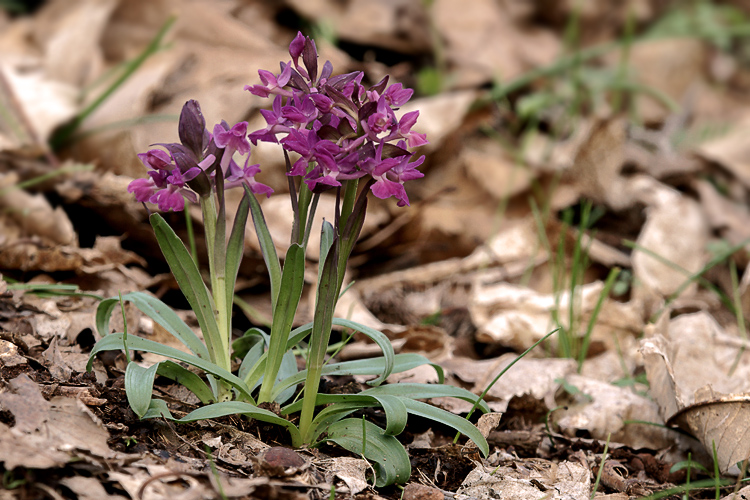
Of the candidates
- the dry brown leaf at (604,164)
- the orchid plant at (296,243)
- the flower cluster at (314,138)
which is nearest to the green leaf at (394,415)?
the orchid plant at (296,243)

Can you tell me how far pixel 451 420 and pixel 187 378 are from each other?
2.06 feet

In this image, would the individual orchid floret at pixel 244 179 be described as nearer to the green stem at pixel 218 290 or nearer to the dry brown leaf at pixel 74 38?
the green stem at pixel 218 290

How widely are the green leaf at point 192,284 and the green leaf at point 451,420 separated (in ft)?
1.56

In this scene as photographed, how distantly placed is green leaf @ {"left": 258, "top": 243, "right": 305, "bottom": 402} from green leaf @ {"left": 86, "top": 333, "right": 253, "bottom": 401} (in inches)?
2.4

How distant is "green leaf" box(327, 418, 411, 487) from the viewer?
139 centimetres

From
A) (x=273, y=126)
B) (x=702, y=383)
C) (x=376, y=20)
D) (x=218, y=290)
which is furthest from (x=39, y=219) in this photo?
(x=376, y=20)

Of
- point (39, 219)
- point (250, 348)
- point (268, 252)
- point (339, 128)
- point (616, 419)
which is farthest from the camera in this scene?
point (39, 219)

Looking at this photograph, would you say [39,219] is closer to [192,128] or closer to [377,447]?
[192,128]

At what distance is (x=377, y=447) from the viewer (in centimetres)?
143

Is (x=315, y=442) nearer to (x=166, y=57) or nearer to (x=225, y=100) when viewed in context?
(x=225, y=100)

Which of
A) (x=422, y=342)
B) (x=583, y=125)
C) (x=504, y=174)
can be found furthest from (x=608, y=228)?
(x=422, y=342)

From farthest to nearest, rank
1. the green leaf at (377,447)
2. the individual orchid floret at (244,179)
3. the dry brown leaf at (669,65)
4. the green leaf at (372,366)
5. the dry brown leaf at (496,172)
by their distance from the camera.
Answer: the dry brown leaf at (669,65) → the dry brown leaf at (496,172) → the green leaf at (372,366) → the individual orchid floret at (244,179) → the green leaf at (377,447)

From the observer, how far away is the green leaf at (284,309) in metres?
1.42

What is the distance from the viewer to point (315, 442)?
150 cm
